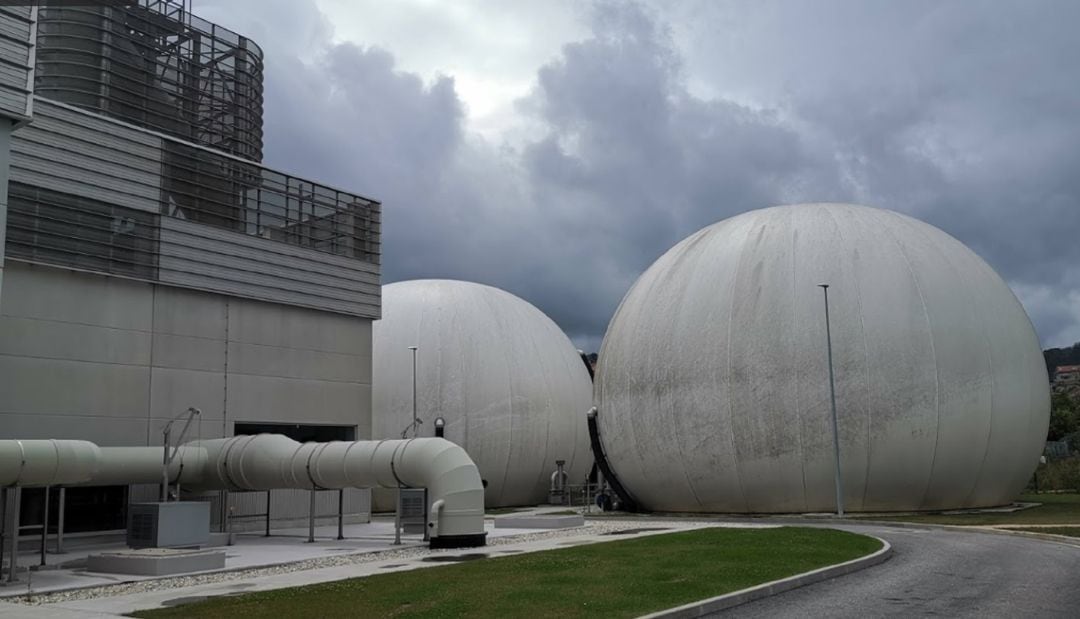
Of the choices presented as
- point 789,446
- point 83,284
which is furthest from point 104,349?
point 789,446

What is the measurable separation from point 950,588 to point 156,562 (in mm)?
14861

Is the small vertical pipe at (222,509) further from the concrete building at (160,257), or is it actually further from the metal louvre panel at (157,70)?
the metal louvre panel at (157,70)

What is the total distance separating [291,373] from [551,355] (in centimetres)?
2045

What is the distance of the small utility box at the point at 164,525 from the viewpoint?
23.3 metres

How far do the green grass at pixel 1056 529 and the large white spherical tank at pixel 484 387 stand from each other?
24302 millimetres

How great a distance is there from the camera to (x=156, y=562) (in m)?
20.0

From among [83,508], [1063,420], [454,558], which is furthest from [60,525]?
[1063,420]

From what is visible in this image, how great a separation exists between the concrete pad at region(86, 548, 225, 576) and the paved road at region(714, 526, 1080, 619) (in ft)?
39.2

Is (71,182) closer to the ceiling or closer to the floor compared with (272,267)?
closer to the ceiling

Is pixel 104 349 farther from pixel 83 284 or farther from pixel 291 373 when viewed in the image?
pixel 291 373

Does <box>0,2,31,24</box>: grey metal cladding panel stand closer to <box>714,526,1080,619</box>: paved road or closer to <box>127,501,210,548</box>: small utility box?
<box>127,501,210,548</box>: small utility box

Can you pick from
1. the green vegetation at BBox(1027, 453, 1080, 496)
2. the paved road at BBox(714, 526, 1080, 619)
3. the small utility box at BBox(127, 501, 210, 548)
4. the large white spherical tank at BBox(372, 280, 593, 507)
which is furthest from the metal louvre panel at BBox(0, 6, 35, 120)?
the green vegetation at BBox(1027, 453, 1080, 496)

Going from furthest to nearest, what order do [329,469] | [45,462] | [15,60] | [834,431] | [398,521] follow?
[834,431] → [398,521] → [329,469] → [15,60] → [45,462]

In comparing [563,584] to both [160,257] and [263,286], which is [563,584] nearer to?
[160,257]
